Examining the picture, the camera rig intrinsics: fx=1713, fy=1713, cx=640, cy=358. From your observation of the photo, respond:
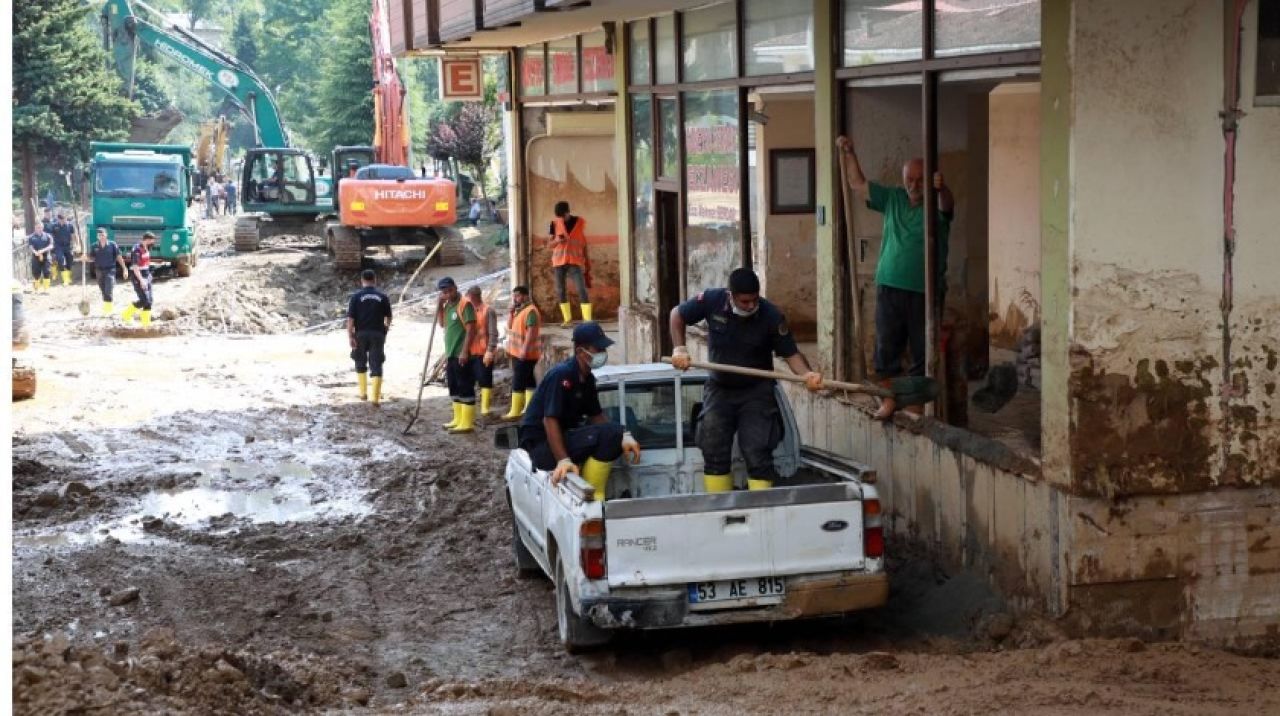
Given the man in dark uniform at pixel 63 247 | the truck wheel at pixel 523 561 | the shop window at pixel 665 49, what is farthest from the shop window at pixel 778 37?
the man in dark uniform at pixel 63 247

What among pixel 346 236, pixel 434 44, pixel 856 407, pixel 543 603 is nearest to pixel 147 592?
pixel 543 603

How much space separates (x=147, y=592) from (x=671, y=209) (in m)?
8.17

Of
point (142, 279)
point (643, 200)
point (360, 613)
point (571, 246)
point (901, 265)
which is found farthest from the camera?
point (142, 279)

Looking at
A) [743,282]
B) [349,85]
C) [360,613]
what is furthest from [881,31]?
[349,85]

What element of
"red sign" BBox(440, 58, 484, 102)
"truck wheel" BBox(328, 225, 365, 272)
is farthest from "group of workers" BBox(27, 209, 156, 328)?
"red sign" BBox(440, 58, 484, 102)

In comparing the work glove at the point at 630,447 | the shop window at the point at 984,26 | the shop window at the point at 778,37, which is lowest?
the work glove at the point at 630,447

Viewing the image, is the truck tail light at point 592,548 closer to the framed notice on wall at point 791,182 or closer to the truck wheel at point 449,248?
the framed notice on wall at point 791,182

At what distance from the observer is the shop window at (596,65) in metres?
19.8

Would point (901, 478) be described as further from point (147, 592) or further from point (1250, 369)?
point (147, 592)

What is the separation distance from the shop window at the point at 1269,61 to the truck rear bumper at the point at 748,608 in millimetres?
3275

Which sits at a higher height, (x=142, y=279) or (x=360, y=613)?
(x=142, y=279)

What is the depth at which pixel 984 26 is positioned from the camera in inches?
408

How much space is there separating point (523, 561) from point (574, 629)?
→ 7.35 feet

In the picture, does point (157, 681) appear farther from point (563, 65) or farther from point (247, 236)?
point (247, 236)
